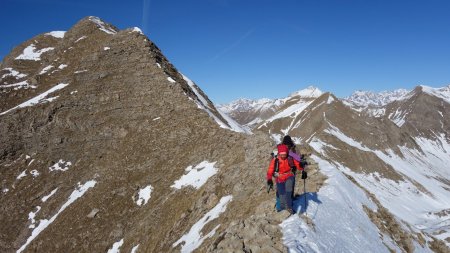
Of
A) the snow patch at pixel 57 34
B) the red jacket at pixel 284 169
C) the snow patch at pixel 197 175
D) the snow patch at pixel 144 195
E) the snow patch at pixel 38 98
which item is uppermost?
the snow patch at pixel 57 34

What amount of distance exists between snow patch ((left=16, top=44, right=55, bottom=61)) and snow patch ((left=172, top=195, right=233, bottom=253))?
60.9 m

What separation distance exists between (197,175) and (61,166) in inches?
881

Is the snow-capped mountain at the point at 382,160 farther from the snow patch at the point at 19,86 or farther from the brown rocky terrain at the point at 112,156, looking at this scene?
the snow patch at the point at 19,86

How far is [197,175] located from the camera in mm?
35938

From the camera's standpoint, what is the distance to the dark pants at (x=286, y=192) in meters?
15.7

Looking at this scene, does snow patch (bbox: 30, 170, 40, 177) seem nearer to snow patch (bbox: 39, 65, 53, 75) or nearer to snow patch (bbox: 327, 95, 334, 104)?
snow patch (bbox: 39, 65, 53, 75)

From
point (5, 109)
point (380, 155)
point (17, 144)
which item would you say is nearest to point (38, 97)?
point (5, 109)

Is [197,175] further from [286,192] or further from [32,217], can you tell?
[32,217]

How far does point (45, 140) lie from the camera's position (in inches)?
1955

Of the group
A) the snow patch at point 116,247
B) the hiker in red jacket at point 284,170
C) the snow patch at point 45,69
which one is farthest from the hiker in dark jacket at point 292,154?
the snow patch at point 45,69

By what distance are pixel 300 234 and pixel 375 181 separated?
120 metres

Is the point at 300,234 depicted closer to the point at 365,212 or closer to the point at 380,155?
the point at 365,212

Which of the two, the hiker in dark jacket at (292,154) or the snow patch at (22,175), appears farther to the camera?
the snow patch at (22,175)

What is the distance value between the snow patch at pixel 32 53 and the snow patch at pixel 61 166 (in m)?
33.4
